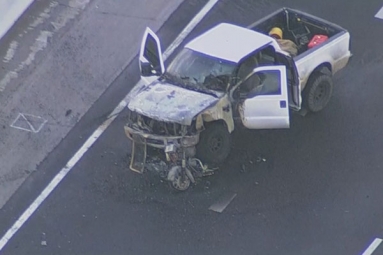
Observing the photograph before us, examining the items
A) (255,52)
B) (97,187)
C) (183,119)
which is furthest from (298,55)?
(97,187)

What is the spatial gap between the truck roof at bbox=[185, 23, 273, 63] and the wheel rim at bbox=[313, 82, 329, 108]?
1285mm

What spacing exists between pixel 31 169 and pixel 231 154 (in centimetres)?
345

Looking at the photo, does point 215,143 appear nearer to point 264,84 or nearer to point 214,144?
point 214,144

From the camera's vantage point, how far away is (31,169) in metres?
20.5

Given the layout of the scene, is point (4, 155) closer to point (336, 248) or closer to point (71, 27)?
point (71, 27)

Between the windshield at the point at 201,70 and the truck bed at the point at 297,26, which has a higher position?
the truck bed at the point at 297,26

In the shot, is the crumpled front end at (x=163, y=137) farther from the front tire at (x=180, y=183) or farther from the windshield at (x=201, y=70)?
the windshield at (x=201, y=70)

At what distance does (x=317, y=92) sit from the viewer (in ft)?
68.1

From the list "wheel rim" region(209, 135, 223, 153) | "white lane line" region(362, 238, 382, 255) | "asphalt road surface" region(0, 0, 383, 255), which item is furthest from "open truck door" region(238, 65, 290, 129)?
"white lane line" region(362, 238, 382, 255)

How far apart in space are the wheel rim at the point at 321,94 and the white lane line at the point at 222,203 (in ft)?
8.12

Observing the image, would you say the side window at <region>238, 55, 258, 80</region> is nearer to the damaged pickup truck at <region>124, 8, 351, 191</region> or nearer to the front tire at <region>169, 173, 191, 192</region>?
the damaged pickup truck at <region>124, 8, 351, 191</region>

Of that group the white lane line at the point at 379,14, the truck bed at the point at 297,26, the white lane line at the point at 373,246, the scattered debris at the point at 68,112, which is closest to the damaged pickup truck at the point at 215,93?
the truck bed at the point at 297,26

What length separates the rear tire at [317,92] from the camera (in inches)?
Result: 812

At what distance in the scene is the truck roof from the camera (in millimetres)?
19922
